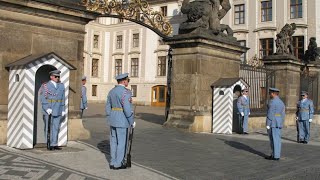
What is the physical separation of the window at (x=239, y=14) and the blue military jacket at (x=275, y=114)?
32.2 m

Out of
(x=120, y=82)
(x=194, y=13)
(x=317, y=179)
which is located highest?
(x=194, y=13)

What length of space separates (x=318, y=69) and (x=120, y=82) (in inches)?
644

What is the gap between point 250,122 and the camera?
16.2 m

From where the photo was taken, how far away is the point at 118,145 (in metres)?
7.21

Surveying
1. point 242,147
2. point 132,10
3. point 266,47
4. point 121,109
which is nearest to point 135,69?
point 266,47

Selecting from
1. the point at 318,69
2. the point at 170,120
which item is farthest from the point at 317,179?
the point at 318,69

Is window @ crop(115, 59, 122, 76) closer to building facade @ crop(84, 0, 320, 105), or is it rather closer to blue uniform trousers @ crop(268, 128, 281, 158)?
building facade @ crop(84, 0, 320, 105)

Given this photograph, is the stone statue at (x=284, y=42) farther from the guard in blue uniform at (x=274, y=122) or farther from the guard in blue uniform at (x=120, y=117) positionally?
the guard in blue uniform at (x=120, y=117)

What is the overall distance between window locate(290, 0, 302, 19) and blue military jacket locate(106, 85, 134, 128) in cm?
3305

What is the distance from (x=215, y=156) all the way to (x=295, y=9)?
31.5 meters

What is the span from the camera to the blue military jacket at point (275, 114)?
9234 millimetres

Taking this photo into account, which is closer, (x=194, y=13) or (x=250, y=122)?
(x=194, y=13)

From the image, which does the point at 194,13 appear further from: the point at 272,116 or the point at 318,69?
the point at 318,69

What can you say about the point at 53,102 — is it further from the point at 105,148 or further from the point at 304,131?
the point at 304,131
